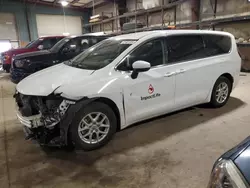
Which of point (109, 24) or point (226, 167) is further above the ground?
point (109, 24)

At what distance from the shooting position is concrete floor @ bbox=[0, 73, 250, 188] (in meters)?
2.08

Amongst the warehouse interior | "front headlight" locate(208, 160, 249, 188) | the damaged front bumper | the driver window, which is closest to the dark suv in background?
the warehouse interior

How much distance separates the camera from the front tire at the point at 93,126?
2428 millimetres

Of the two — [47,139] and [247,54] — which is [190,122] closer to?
[47,139]

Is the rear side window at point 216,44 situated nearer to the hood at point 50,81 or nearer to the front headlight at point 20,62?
the hood at point 50,81

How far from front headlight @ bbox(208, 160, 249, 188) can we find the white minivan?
1.62m

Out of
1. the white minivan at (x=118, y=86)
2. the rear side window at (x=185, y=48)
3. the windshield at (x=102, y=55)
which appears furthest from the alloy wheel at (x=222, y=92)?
the windshield at (x=102, y=55)

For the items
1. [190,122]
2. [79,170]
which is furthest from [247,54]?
[79,170]

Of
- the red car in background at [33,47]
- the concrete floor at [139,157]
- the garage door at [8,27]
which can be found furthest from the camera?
the garage door at [8,27]

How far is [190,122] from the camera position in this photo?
3.36m

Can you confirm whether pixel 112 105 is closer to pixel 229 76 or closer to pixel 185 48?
pixel 185 48

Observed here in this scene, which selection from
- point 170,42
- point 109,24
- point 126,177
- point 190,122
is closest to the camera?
point 126,177

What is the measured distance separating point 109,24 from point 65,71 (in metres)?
13.7

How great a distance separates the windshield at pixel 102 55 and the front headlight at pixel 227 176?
6.45 ft
